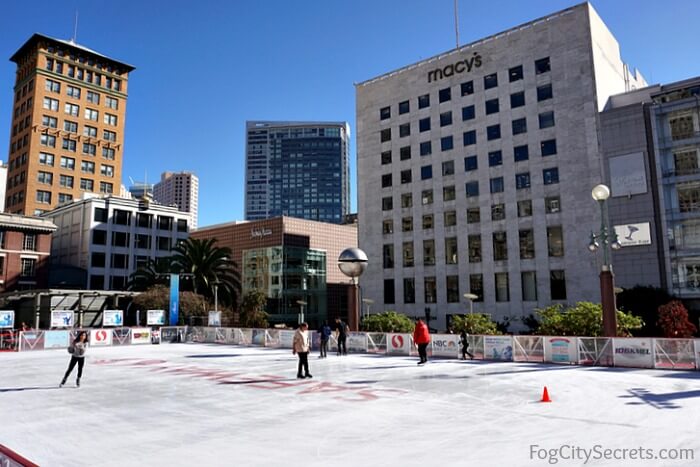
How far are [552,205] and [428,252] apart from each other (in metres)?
15.8

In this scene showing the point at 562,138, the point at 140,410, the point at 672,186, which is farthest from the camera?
the point at 562,138

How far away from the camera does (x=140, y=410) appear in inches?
502

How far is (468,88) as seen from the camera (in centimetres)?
6266

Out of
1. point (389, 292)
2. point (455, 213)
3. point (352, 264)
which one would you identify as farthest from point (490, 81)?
point (352, 264)

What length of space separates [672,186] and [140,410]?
50716mm

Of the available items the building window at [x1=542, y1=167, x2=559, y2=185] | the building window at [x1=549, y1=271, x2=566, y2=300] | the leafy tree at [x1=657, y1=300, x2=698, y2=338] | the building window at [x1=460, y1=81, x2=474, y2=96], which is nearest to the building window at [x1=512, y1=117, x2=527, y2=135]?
the building window at [x1=542, y1=167, x2=559, y2=185]

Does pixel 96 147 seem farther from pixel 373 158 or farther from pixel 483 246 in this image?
pixel 483 246

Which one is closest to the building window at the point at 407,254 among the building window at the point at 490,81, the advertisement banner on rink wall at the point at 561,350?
the building window at the point at 490,81

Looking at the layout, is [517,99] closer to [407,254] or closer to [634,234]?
[634,234]

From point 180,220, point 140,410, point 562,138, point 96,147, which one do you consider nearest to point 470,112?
point 562,138

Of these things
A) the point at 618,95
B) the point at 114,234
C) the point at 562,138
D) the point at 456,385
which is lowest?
the point at 456,385

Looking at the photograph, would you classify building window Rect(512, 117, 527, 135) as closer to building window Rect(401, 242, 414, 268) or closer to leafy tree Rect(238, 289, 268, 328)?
building window Rect(401, 242, 414, 268)

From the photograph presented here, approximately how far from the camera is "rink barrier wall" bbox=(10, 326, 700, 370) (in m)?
20.3

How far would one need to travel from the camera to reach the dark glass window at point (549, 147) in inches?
2176
